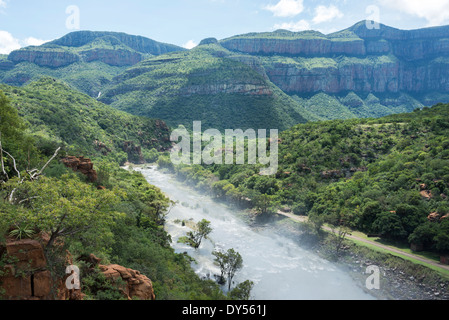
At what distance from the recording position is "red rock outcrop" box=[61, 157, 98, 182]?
101ft

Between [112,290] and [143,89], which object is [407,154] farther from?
[143,89]

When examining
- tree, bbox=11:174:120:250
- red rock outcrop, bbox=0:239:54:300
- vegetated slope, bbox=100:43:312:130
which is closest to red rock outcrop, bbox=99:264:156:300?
tree, bbox=11:174:120:250

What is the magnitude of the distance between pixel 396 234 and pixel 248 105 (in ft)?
372

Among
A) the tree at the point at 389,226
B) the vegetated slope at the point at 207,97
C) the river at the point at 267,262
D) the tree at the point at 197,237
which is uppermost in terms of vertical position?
the vegetated slope at the point at 207,97

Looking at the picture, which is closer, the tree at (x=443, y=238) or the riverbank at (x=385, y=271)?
the riverbank at (x=385, y=271)

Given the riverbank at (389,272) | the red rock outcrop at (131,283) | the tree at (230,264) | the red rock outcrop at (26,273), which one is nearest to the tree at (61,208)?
the red rock outcrop at (26,273)

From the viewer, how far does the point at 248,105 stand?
146m

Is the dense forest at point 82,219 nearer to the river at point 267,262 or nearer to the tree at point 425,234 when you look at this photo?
the river at point 267,262

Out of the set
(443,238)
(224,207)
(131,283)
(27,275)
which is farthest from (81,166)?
(443,238)

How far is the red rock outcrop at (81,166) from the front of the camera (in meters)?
30.7

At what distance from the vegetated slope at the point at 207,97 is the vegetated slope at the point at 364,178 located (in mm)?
62851

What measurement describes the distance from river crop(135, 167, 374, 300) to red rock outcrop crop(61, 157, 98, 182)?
1395 cm

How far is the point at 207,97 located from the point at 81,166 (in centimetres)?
12577
